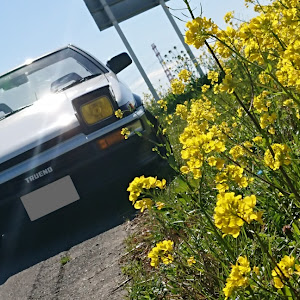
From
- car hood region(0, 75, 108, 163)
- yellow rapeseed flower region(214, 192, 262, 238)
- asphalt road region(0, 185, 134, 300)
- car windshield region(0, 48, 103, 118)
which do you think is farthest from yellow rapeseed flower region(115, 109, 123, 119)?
yellow rapeseed flower region(214, 192, 262, 238)

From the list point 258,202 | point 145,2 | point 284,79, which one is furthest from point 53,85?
point 145,2

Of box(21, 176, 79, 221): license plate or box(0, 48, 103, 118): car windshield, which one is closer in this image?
box(21, 176, 79, 221): license plate

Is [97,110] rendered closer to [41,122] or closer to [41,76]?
[41,122]

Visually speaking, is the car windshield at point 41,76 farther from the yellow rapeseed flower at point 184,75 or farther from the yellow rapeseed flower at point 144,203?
the yellow rapeseed flower at point 144,203

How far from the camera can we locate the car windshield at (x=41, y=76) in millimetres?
4762

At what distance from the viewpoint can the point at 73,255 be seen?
335cm

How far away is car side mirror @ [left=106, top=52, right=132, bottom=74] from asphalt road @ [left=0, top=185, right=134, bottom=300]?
108 cm

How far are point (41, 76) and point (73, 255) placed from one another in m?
2.08

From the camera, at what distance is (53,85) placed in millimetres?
4715

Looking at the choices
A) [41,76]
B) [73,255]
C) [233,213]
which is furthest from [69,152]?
[233,213]

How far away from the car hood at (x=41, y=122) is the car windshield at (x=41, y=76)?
331 mm

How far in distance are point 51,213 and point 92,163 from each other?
496 mm

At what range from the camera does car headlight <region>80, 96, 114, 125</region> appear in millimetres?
3691

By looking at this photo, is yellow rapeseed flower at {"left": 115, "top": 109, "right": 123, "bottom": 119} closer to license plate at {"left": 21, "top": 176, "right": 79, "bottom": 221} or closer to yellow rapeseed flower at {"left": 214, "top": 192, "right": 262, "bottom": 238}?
license plate at {"left": 21, "top": 176, "right": 79, "bottom": 221}
